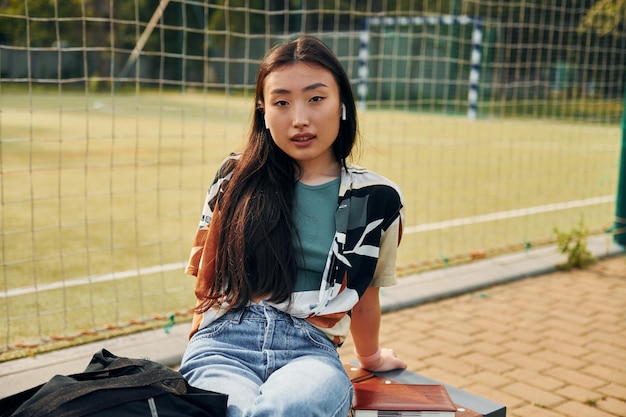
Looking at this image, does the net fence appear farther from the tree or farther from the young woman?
the young woman

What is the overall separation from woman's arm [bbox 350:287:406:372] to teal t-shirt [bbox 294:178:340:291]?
0.27 m

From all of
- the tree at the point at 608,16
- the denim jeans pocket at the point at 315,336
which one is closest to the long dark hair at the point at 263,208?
the denim jeans pocket at the point at 315,336

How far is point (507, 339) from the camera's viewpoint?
4.29 metres

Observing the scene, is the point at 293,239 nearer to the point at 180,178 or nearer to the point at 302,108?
the point at 302,108

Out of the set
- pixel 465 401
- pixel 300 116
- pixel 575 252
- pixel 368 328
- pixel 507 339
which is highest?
pixel 300 116

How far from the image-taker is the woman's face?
2.45 m

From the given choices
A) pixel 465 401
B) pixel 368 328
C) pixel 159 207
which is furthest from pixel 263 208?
pixel 159 207

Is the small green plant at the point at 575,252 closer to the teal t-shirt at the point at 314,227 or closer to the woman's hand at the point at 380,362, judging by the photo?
the woman's hand at the point at 380,362

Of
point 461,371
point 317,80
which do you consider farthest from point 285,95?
point 461,371

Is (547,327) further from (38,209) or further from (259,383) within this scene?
(38,209)

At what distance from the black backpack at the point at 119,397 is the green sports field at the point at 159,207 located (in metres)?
1.24

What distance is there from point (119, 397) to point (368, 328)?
40.6 inches

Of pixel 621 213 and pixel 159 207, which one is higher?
pixel 621 213

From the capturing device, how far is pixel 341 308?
237 cm
